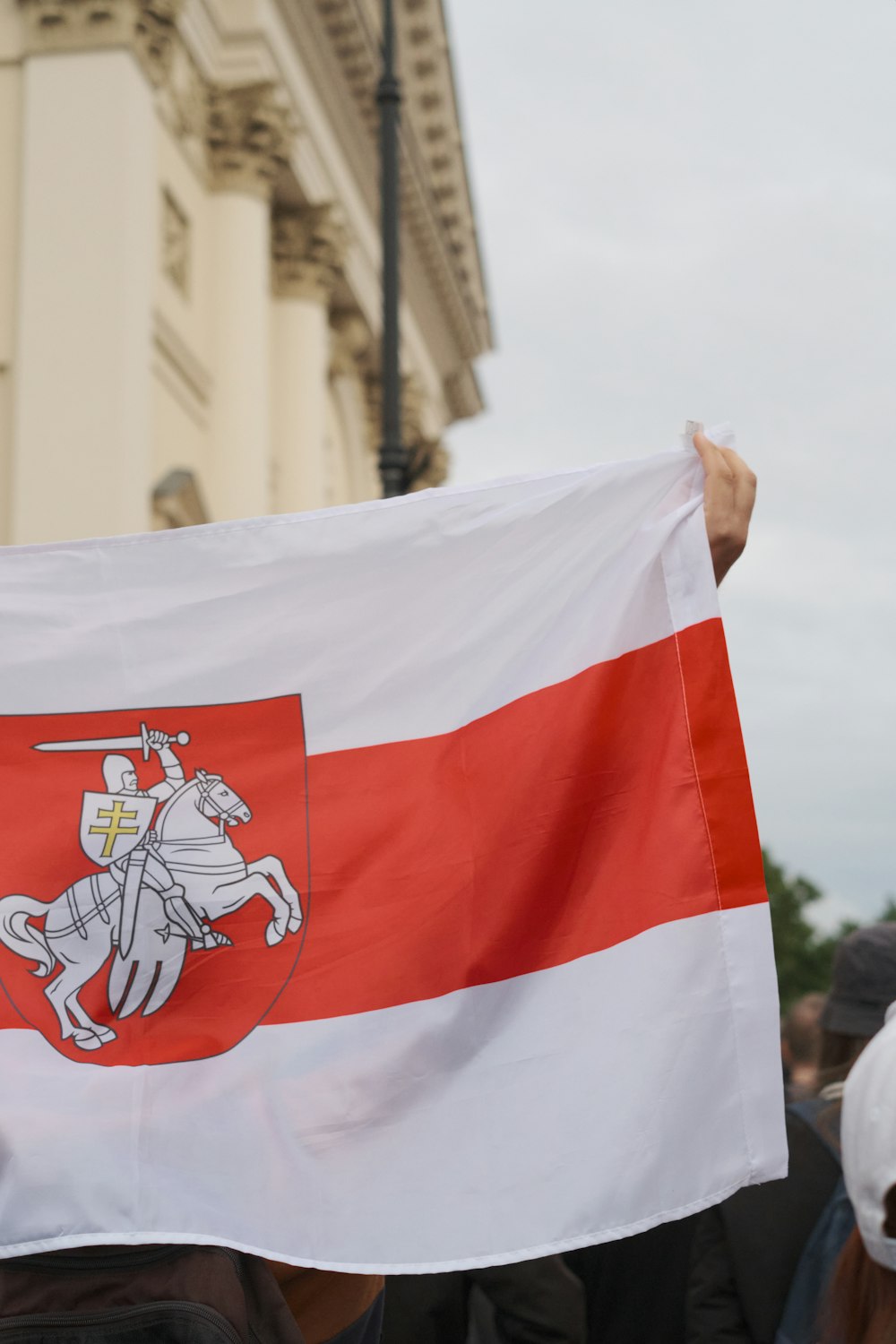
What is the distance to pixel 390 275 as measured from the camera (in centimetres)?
951

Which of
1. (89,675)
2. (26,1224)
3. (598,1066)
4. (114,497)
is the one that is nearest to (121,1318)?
(26,1224)

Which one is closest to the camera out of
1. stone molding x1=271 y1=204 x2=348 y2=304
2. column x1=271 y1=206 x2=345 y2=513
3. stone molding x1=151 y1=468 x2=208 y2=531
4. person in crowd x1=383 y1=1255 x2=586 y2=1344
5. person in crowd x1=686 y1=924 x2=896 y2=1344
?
person in crowd x1=686 y1=924 x2=896 y2=1344

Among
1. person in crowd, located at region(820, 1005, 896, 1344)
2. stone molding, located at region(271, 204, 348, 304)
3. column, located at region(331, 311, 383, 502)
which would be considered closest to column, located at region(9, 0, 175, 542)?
stone molding, located at region(271, 204, 348, 304)

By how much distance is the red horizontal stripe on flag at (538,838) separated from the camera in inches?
109

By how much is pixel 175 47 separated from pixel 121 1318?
1430 cm

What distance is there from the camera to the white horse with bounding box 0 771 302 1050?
2.89 metres

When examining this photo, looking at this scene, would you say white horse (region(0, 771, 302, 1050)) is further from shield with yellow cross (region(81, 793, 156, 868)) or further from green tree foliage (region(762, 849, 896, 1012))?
green tree foliage (region(762, 849, 896, 1012))

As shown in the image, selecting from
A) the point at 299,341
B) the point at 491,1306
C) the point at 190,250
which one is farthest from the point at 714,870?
the point at 299,341

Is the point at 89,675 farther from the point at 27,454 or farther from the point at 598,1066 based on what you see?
the point at 27,454

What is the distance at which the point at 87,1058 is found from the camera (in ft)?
9.36

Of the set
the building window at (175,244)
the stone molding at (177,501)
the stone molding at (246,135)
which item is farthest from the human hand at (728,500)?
the stone molding at (246,135)

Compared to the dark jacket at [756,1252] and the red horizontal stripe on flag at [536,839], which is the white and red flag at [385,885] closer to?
the red horizontal stripe on flag at [536,839]

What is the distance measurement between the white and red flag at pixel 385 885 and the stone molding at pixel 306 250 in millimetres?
17506

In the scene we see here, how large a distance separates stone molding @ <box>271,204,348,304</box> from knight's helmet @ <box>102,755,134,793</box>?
17764mm
